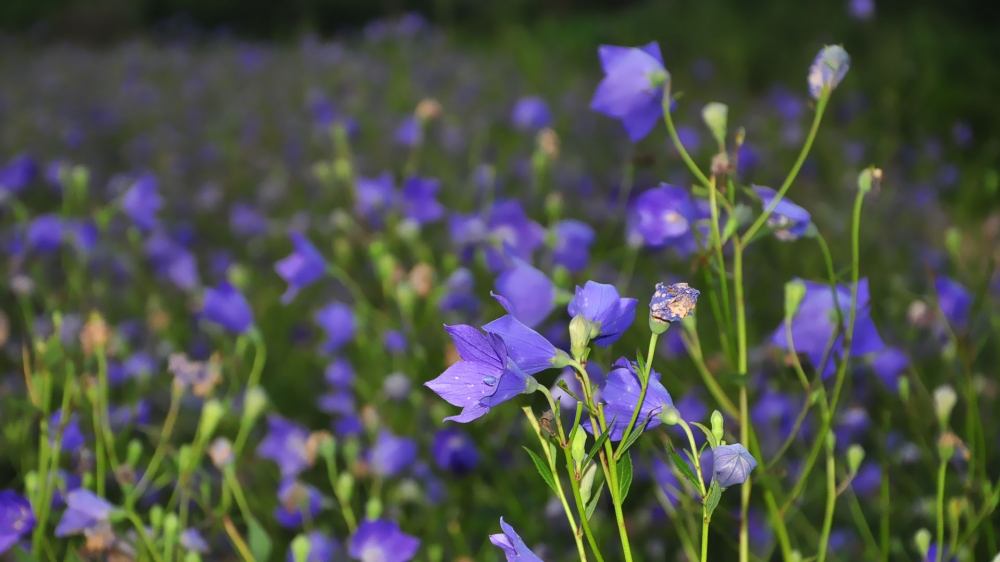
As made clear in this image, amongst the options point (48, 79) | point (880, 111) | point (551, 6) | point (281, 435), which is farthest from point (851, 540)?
point (551, 6)

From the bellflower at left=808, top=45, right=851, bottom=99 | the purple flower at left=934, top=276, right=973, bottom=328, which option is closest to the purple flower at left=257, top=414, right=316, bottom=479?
the bellflower at left=808, top=45, right=851, bottom=99

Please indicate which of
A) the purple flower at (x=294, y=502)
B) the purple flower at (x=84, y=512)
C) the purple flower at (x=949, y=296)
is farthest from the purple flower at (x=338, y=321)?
the purple flower at (x=949, y=296)

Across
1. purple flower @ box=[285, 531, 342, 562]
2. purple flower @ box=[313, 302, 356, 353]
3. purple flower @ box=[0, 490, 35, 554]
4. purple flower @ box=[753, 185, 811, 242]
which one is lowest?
purple flower @ box=[313, 302, 356, 353]

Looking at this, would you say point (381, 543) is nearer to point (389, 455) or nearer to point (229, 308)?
point (389, 455)

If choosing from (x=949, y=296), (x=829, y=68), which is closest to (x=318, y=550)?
(x=829, y=68)

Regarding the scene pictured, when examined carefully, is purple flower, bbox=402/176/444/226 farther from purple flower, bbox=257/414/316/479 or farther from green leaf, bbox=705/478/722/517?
green leaf, bbox=705/478/722/517

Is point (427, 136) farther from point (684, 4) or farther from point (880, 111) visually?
point (684, 4)
